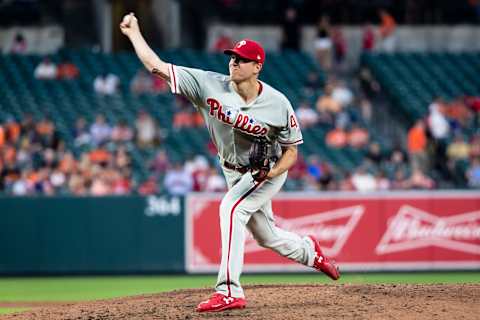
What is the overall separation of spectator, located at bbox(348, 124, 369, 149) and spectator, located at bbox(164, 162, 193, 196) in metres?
3.42

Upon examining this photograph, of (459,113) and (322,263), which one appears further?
(459,113)

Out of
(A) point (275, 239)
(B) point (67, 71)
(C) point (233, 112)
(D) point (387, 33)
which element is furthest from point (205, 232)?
(D) point (387, 33)

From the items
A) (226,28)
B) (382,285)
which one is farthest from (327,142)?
(382,285)

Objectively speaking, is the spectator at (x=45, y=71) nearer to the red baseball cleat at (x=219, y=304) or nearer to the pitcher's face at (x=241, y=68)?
the pitcher's face at (x=241, y=68)

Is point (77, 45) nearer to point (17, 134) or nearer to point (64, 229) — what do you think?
point (17, 134)

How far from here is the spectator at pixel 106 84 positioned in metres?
19.9

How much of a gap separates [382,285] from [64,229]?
708 centimetres

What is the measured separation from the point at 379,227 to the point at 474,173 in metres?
2.56

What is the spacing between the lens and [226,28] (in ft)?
74.4

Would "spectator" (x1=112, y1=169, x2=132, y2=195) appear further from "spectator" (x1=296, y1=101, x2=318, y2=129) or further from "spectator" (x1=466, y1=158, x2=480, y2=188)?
"spectator" (x1=466, y1=158, x2=480, y2=188)

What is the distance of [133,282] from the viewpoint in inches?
556

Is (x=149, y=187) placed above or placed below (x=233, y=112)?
below

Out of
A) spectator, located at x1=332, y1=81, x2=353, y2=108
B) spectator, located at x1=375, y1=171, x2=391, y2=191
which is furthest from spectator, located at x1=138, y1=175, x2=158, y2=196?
spectator, located at x1=332, y1=81, x2=353, y2=108

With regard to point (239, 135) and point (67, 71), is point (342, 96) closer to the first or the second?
point (67, 71)
